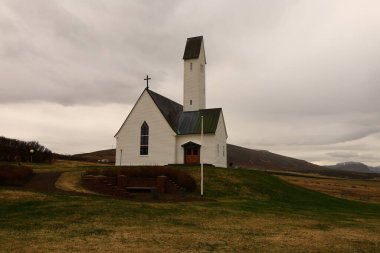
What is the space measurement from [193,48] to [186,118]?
1037 cm

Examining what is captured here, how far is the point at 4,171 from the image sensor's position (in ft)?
97.1

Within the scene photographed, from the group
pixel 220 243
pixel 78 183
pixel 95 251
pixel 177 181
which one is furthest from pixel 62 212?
pixel 177 181

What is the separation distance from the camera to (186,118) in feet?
165

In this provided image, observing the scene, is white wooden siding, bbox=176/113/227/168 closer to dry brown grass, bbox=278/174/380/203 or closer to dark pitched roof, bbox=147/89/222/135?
dark pitched roof, bbox=147/89/222/135

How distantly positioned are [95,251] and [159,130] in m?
35.7

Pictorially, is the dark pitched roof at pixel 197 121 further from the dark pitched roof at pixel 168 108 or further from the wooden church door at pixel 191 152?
the wooden church door at pixel 191 152

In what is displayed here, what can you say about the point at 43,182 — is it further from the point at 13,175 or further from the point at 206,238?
the point at 206,238

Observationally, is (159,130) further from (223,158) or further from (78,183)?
(78,183)

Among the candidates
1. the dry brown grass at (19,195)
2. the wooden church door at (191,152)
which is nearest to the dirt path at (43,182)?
the dry brown grass at (19,195)

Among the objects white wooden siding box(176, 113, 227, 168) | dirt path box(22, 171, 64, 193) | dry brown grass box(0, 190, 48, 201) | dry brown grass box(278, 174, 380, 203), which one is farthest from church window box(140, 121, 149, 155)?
dry brown grass box(0, 190, 48, 201)

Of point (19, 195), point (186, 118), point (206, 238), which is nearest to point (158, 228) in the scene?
point (206, 238)

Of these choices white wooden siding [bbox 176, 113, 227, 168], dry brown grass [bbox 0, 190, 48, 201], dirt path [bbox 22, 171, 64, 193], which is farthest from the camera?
white wooden siding [bbox 176, 113, 227, 168]

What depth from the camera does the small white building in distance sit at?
4716cm

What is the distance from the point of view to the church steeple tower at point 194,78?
171 ft
